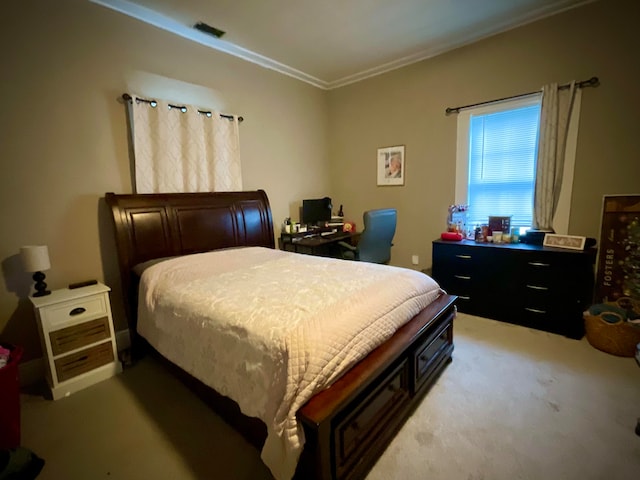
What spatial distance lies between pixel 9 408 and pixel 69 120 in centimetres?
189

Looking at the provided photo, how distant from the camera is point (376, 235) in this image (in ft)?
10.0

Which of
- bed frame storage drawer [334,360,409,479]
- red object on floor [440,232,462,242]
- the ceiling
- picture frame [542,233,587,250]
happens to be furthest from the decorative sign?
bed frame storage drawer [334,360,409,479]

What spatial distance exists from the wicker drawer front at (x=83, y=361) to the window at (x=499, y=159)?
140 inches

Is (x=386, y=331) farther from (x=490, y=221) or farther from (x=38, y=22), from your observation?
(x=38, y=22)

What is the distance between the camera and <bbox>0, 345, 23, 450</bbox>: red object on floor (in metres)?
1.49

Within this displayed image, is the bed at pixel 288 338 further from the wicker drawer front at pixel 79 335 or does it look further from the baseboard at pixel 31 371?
the baseboard at pixel 31 371

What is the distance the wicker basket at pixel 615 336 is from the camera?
2.10 meters

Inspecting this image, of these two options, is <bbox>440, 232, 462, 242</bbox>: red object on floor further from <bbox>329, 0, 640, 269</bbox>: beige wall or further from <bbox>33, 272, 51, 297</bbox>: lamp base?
<bbox>33, 272, 51, 297</bbox>: lamp base

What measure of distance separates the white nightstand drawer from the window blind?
3.55 meters

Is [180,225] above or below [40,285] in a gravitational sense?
above

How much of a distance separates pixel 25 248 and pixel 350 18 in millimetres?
3039

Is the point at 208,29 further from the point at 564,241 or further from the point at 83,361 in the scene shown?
the point at 564,241

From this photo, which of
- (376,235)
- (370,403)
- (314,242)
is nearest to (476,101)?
(376,235)

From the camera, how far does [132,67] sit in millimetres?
2443
